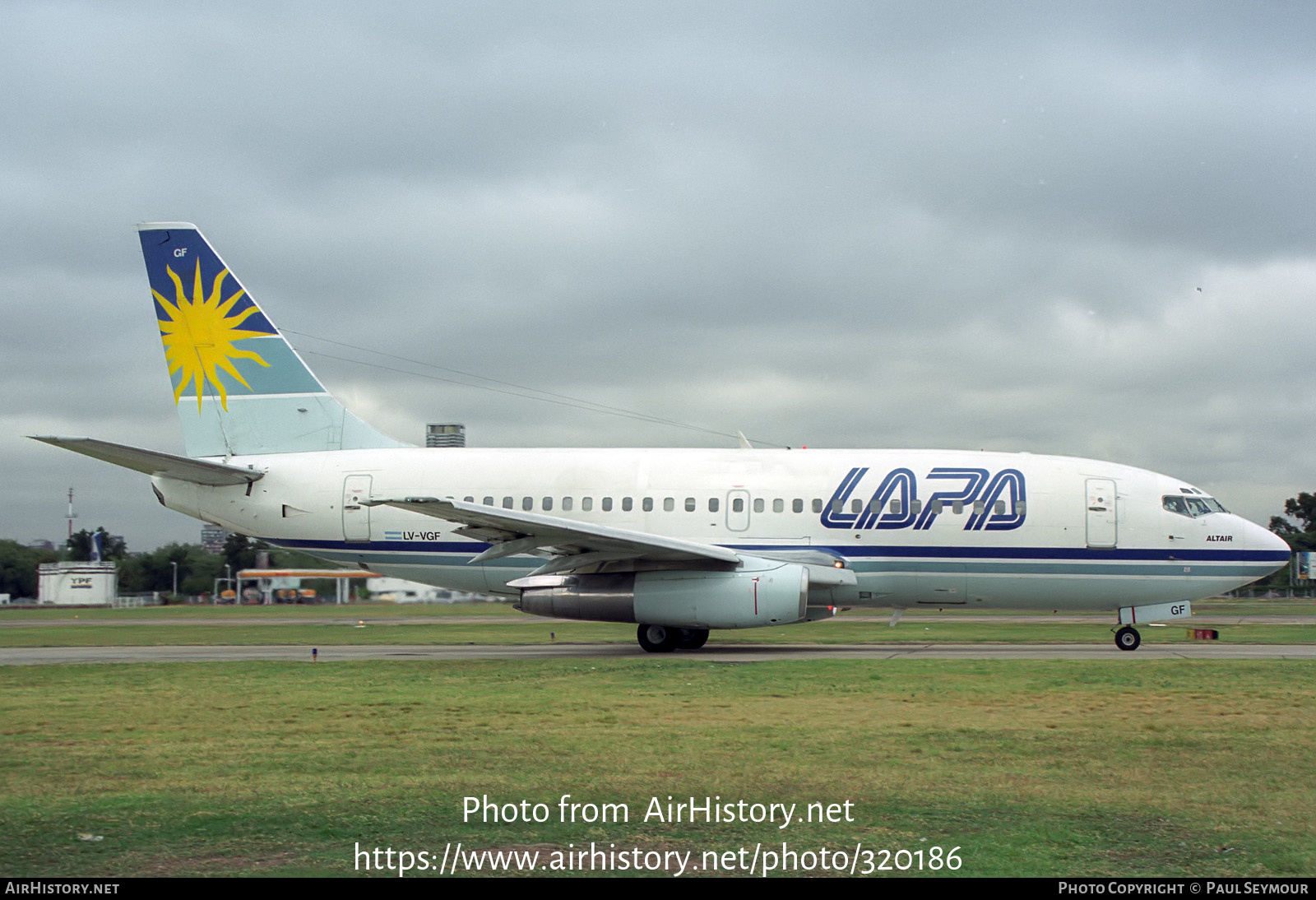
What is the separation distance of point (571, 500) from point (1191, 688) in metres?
12.2

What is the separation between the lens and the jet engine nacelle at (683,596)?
63.6ft

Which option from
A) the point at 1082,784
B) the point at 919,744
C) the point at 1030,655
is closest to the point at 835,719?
the point at 919,744

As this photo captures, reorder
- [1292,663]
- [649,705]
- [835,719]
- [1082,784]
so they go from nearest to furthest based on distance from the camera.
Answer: [1082,784], [835,719], [649,705], [1292,663]

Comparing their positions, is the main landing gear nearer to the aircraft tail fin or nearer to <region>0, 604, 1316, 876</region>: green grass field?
<region>0, 604, 1316, 876</region>: green grass field

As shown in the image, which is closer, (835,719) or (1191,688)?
(835,719)

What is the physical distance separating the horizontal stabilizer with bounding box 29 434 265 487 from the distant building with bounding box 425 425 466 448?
15.6 m

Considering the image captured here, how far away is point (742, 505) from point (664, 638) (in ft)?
10.00

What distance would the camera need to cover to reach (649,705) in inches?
488

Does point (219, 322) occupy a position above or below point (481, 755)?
above

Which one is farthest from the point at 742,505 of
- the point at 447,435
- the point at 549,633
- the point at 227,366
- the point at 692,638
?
the point at 447,435

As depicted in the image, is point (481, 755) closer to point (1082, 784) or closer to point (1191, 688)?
point (1082, 784)

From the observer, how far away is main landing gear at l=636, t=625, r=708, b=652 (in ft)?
67.8

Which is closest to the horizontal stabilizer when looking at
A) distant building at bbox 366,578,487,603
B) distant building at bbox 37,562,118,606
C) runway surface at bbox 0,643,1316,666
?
runway surface at bbox 0,643,1316,666

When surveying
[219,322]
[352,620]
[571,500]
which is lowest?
[352,620]
